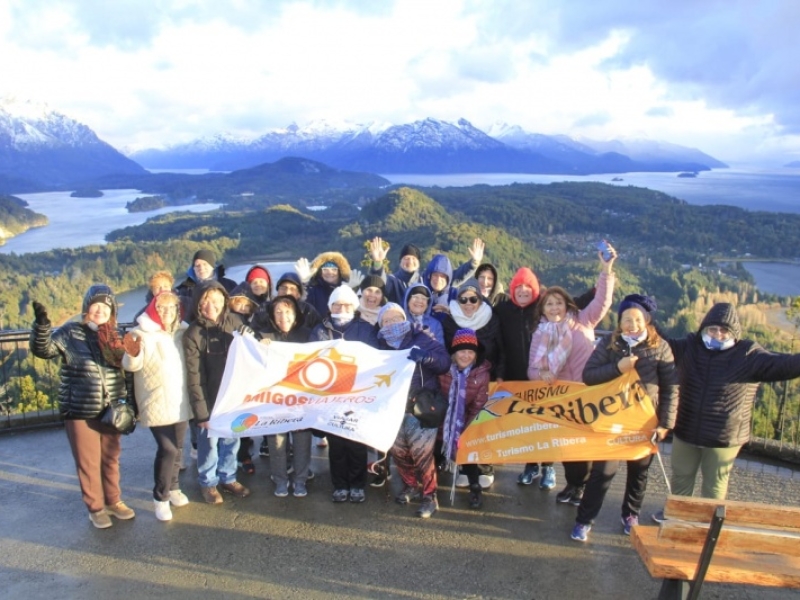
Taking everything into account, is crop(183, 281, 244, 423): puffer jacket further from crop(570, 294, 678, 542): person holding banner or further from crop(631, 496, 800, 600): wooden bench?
crop(631, 496, 800, 600): wooden bench

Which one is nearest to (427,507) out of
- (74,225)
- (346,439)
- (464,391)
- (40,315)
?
(346,439)

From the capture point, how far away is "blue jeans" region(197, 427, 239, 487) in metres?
5.68

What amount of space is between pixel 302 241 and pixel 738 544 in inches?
5227

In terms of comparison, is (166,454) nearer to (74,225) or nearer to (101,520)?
(101,520)

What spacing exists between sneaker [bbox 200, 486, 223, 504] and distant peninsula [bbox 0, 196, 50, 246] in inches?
5213

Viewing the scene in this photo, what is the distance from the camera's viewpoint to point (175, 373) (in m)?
5.29

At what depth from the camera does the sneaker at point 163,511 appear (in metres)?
5.37

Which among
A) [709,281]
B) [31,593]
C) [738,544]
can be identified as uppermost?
[738,544]

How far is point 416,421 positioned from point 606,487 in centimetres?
183

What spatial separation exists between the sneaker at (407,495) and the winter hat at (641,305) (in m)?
2.69

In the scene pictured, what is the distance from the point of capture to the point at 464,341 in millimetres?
5441

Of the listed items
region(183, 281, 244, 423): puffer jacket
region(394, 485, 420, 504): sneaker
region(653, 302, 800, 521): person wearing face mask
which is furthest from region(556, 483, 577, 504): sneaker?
region(183, 281, 244, 423): puffer jacket

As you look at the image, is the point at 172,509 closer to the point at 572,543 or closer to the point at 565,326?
the point at 572,543

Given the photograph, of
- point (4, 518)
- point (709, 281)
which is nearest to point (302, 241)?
point (709, 281)
